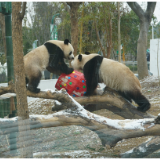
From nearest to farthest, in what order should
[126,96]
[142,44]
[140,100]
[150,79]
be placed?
[142,44] → [150,79] → [140,100] → [126,96]

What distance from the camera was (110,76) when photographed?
104 inches

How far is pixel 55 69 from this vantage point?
7.91 feet

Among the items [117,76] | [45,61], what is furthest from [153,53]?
[45,61]

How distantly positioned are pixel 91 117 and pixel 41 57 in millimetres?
972

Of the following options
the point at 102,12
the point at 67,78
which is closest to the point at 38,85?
the point at 67,78

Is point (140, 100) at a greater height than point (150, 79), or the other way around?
point (150, 79)

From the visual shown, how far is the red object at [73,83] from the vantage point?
2.47 meters

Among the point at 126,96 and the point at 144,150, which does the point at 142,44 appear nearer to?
the point at 126,96

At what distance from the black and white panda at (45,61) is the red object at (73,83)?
0.08 m

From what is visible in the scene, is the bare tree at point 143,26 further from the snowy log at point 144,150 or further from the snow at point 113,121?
the snowy log at point 144,150

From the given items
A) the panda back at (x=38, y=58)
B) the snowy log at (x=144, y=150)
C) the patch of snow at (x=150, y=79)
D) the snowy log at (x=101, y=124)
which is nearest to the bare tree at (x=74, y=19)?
the panda back at (x=38, y=58)

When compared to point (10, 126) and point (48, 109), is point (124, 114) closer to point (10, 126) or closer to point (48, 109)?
point (48, 109)

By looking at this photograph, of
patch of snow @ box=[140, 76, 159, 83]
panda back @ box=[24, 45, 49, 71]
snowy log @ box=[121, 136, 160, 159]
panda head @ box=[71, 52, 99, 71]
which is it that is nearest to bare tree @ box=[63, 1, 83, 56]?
panda head @ box=[71, 52, 99, 71]

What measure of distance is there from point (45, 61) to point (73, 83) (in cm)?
46
